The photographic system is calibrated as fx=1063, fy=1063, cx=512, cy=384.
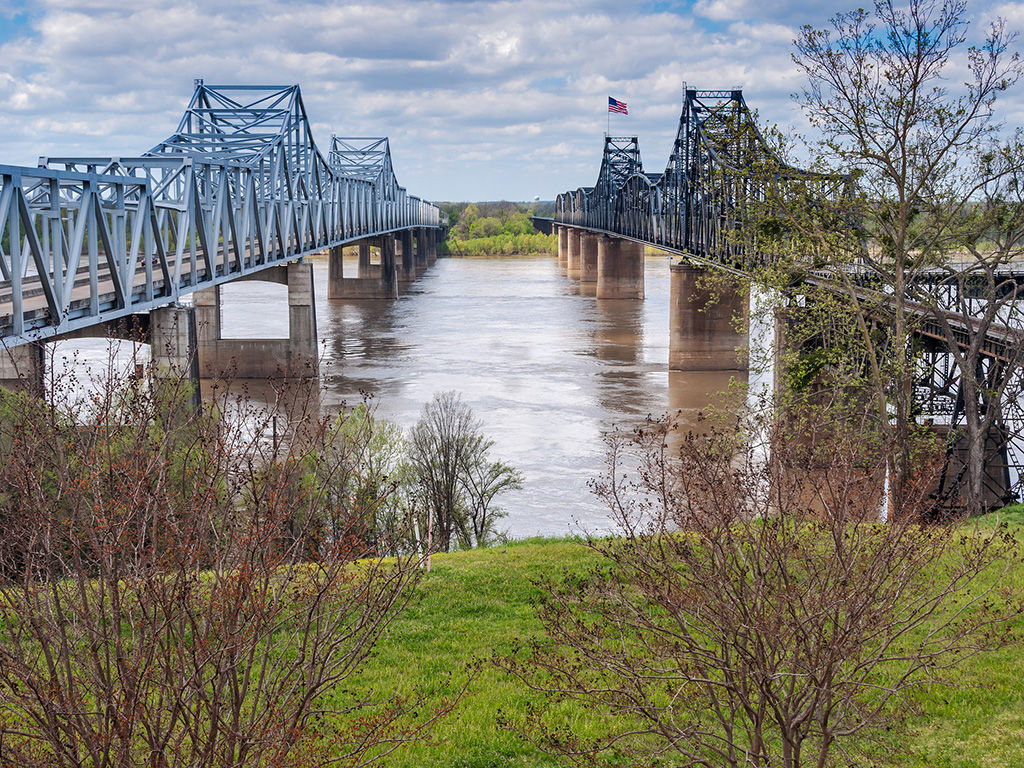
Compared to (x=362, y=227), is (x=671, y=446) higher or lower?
lower

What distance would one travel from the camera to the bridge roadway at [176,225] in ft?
77.3

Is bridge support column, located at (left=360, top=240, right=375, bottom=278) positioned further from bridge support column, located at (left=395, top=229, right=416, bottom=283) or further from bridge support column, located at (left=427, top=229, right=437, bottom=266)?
bridge support column, located at (left=427, top=229, right=437, bottom=266)

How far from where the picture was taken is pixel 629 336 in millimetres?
70500

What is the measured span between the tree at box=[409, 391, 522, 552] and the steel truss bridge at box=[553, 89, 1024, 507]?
26.9 ft

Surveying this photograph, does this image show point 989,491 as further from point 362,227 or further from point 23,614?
point 362,227

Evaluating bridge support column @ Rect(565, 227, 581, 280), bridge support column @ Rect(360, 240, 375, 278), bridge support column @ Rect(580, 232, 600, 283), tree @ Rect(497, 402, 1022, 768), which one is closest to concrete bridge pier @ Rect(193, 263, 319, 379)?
tree @ Rect(497, 402, 1022, 768)

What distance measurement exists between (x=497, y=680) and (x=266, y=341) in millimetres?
44299

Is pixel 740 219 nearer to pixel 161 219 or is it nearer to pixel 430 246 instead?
pixel 161 219

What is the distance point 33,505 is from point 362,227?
91358 millimetres

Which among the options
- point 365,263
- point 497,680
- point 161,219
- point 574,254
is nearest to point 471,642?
point 497,680

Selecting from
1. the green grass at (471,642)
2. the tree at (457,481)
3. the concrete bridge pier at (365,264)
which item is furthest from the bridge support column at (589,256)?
the green grass at (471,642)

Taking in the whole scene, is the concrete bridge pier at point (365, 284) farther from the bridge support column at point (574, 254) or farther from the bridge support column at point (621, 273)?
the bridge support column at point (574, 254)

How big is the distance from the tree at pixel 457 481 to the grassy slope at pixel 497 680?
859 cm

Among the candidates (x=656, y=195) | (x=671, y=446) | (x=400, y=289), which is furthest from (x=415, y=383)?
(x=400, y=289)
